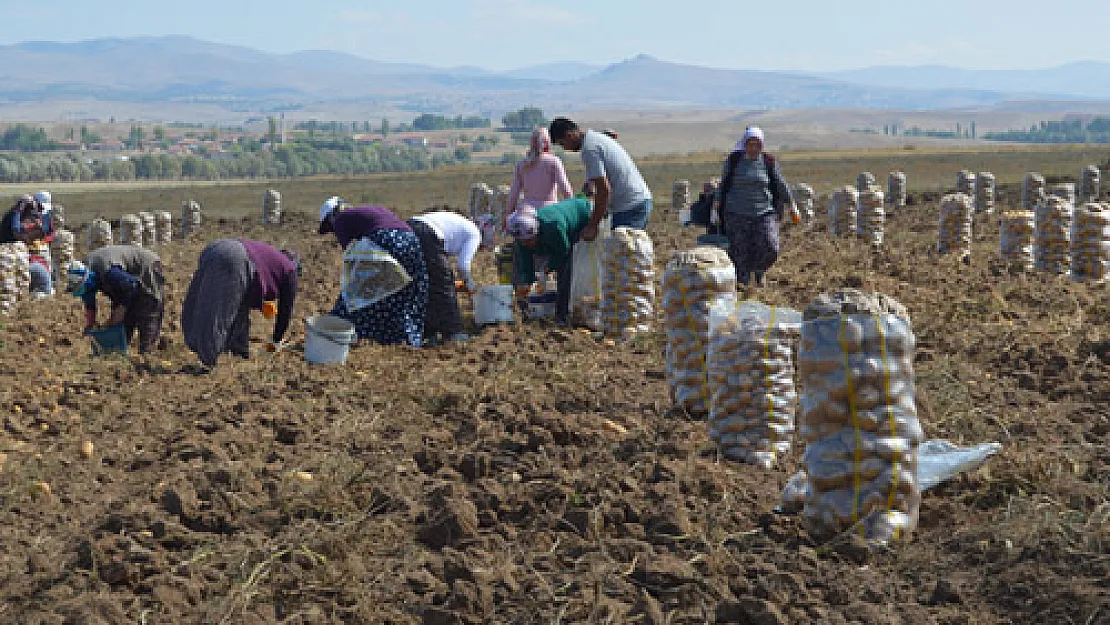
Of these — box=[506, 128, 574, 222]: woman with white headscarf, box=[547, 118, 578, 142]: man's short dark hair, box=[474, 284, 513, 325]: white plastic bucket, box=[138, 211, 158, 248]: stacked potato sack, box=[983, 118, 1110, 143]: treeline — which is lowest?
box=[138, 211, 158, 248]: stacked potato sack

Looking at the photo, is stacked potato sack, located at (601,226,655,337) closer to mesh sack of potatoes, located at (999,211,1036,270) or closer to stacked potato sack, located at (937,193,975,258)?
mesh sack of potatoes, located at (999,211,1036,270)

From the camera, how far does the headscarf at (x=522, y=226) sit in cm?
783

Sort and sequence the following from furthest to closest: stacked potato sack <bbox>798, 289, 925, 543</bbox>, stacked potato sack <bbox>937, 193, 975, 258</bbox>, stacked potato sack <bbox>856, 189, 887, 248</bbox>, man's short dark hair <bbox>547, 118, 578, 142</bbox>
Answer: stacked potato sack <bbox>856, 189, 887, 248</bbox>
stacked potato sack <bbox>937, 193, 975, 258</bbox>
man's short dark hair <bbox>547, 118, 578, 142</bbox>
stacked potato sack <bbox>798, 289, 925, 543</bbox>

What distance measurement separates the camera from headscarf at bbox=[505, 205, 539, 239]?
7828 mm

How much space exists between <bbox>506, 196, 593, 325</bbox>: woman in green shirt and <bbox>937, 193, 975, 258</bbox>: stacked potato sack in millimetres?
5947

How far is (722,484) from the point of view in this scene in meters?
4.12

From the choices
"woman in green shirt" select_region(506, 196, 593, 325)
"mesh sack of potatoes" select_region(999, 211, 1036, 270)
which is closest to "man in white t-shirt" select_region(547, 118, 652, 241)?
"woman in green shirt" select_region(506, 196, 593, 325)

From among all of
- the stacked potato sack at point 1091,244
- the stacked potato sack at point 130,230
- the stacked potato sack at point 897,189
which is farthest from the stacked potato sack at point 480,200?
the stacked potato sack at point 1091,244

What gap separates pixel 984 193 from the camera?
19.8 meters

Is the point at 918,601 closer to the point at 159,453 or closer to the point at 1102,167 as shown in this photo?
the point at 159,453

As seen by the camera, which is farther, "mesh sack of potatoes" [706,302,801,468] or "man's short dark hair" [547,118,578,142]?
"man's short dark hair" [547,118,578,142]

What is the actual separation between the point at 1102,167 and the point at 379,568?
31911 millimetres

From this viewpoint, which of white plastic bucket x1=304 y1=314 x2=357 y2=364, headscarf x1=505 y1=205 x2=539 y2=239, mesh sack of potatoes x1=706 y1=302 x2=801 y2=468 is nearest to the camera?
mesh sack of potatoes x1=706 y1=302 x2=801 y2=468

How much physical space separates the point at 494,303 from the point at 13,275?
19.4 feet
